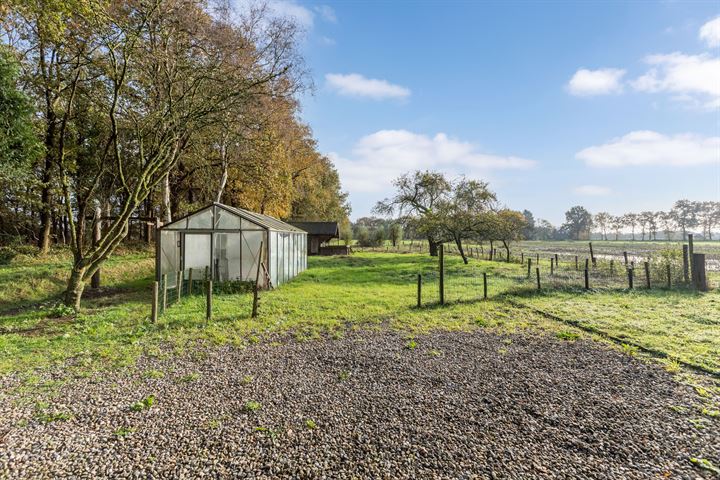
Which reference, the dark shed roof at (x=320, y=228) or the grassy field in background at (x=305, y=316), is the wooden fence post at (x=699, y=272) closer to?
the grassy field in background at (x=305, y=316)

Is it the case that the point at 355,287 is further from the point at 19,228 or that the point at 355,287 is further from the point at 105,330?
the point at 19,228

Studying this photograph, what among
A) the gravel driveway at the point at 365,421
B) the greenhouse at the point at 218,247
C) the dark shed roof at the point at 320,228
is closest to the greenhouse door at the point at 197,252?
the greenhouse at the point at 218,247

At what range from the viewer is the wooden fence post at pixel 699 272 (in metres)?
10.9

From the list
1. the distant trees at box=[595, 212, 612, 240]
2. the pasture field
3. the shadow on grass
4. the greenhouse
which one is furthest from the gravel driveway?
the distant trees at box=[595, 212, 612, 240]

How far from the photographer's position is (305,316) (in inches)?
334

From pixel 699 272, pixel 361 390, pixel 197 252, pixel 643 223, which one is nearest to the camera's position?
pixel 361 390

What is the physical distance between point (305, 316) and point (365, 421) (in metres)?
5.10

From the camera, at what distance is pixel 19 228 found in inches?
746

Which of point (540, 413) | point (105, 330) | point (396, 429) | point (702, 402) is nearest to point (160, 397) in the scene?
point (396, 429)

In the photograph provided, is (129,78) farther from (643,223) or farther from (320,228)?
(643,223)

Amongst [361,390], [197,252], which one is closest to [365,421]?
[361,390]

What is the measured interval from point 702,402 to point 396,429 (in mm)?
3899

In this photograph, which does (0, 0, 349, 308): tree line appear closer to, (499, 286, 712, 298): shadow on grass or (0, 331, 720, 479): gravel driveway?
(0, 331, 720, 479): gravel driveway

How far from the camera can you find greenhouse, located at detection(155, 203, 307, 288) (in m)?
12.3
